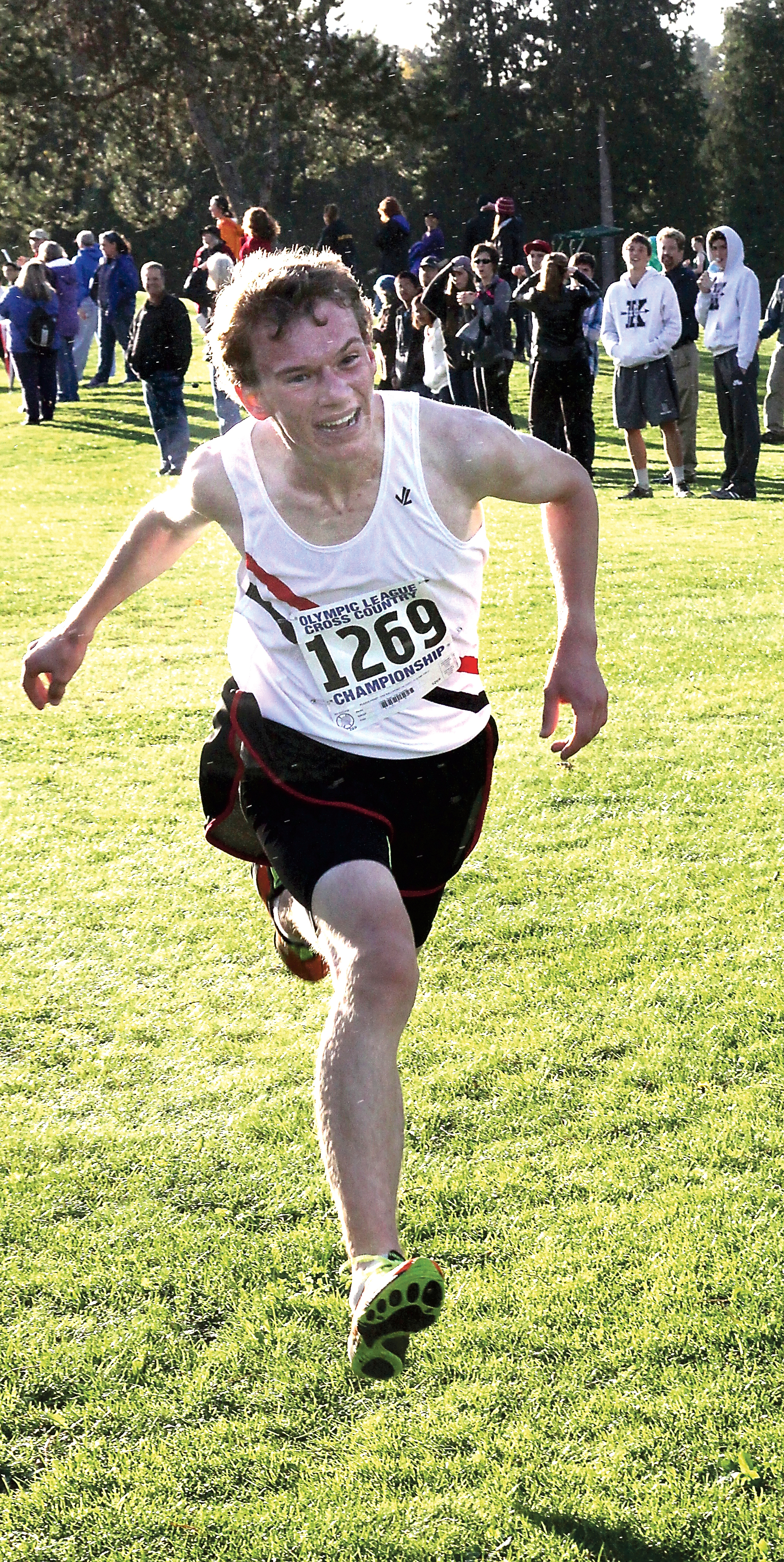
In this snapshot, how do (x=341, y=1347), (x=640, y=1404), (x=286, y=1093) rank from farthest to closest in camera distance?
(x=286, y=1093), (x=341, y=1347), (x=640, y=1404)

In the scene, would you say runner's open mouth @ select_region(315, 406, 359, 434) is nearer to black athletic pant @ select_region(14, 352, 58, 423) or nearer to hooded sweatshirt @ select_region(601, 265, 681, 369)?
hooded sweatshirt @ select_region(601, 265, 681, 369)

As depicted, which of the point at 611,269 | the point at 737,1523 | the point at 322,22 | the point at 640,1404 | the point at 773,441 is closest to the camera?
the point at 737,1523

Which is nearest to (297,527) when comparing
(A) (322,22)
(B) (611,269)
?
(A) (322,22)

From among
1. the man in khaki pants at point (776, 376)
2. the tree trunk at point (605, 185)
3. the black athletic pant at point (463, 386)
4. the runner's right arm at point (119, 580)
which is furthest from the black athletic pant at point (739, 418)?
the tree trunk at point (605, 185)

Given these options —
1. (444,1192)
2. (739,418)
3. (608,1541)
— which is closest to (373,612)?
(444,1192)

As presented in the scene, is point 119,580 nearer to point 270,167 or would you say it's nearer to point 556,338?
point 556,338

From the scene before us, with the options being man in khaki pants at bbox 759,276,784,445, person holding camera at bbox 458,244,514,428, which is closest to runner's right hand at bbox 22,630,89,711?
person holding camera at bbox 458,244,514,428

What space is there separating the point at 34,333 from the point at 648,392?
8.91m

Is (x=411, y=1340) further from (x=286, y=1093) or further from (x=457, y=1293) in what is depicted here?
(x=286, y=1093)

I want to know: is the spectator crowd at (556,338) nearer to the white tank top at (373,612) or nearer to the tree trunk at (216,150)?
the white tank top at (373,612)

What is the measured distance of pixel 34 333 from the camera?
19.5 m

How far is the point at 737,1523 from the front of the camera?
2.61 m

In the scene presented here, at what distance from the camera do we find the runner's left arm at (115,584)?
3641mm

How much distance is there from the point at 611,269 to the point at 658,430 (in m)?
25.3
